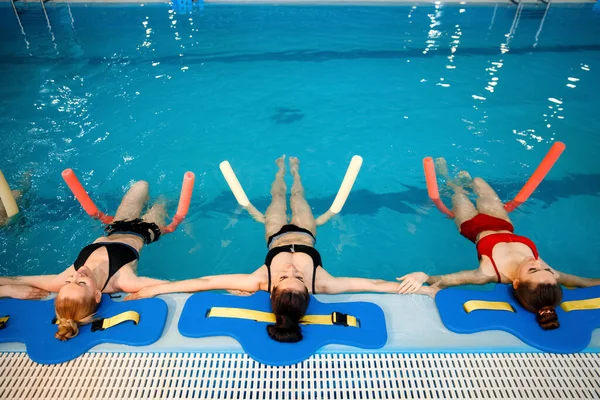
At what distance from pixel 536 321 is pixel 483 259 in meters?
0.80

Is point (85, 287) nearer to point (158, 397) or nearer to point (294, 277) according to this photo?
point (158, 397)

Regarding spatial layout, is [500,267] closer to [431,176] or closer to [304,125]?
[431,176]

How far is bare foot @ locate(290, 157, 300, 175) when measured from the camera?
4.93 m

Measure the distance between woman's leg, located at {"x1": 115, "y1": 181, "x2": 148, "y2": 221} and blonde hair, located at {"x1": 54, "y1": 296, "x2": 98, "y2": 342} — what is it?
56.1 inches

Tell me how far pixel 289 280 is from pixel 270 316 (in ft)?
1.02

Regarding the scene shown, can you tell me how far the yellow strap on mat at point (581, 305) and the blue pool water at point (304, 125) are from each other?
1169 millimetres

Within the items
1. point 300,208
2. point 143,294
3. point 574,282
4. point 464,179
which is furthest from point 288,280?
point 464,179

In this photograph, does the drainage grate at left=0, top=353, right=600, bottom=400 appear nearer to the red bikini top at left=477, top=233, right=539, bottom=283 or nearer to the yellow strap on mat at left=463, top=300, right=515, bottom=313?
the yellow strap on mat at left=463, top=300, right=515, bottom=313

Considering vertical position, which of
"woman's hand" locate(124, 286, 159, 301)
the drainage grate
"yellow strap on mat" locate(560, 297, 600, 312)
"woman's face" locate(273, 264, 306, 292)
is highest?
"woman's face" locate(273, 264, 306, 292)

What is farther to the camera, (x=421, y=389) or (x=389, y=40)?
(x=389, y=40)

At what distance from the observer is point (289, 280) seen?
9.14 feet

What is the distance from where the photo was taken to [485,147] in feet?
18.2

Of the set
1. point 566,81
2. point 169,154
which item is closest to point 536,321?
Answer: point 169,154

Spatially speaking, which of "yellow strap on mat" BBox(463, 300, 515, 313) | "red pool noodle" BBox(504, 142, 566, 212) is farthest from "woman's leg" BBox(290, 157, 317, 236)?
"red pool noodle" BBox(504, 142, 566, 212)
